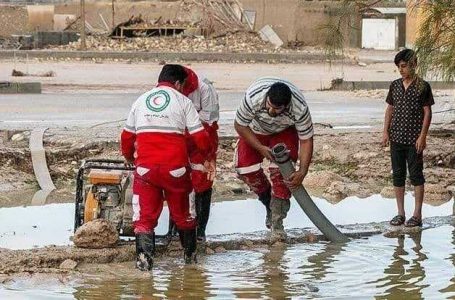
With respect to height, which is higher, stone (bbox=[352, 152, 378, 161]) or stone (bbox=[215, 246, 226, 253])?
stone (bbox=[352, 152, 378, 161])

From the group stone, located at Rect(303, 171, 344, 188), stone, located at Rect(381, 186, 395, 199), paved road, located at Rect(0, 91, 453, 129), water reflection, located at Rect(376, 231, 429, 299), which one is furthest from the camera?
Result: paved road, located at Rect(0, 91, 453, 129)

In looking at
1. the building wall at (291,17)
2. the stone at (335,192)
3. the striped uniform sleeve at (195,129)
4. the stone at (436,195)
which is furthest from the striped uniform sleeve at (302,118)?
the building wall at (291,17)

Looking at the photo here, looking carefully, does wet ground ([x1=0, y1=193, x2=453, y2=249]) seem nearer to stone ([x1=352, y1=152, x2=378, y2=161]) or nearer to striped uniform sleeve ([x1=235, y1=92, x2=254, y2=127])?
striped uniform sleeve ([x1=235, y1=92, x2=254, y2=127])

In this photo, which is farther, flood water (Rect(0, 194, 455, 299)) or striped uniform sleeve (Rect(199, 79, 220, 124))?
striped uniform sleeve (Rect(199, 79, 220, 124))

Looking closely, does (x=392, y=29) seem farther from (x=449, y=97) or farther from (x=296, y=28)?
(x=449, y=97)

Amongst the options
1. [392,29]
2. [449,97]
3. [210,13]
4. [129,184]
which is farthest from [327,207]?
[392,29]

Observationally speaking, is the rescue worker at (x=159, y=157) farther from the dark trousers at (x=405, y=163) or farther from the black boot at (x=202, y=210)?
the dark trousers at (x=405, y=163)

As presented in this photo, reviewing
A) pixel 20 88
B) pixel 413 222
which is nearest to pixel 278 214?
pixel 413 222

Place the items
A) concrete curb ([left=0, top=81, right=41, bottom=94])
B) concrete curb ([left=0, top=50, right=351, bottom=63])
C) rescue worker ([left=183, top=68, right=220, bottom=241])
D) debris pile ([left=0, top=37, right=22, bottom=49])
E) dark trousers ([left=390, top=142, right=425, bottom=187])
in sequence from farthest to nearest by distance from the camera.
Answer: debris pile ([left=0, top=37, right=22, bottom=49]) < concrete curb ([left=0, top=50, right=351, bottom=63]) < concrete curb ([left=0, top=81, right=41, bottom=94]) < dark trousers ([left=390, top=142, right=425, bottom=187]) < rescue worker ([left=183, top=68, right=220, bottom=241])

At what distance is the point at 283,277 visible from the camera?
805 centimetres

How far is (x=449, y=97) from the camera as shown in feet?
68.9

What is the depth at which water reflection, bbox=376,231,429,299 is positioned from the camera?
768cm

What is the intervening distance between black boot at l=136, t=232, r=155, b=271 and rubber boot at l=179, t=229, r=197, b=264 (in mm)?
245

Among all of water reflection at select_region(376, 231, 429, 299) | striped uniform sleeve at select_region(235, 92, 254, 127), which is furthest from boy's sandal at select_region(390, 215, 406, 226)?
striped uniform sleeve at select_region(235, 92, 254, 127)
